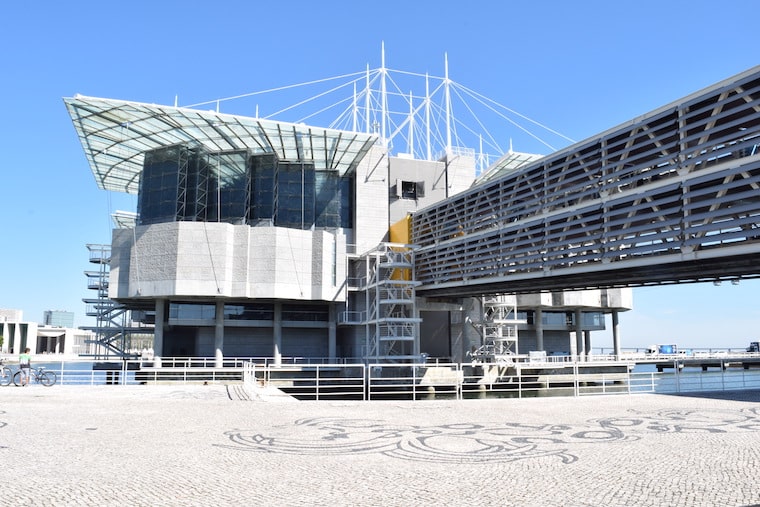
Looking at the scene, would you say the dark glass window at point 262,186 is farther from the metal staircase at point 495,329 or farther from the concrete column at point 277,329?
the metal staircase at point 495,329

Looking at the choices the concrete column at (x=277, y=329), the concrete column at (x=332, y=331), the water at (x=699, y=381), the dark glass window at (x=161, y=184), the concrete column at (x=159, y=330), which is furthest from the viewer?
the concrete column at (x=332, y=331)

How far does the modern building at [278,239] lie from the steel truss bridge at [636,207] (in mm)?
13102

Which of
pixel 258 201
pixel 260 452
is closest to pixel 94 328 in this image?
pixel 258 201

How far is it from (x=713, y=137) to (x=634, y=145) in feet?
11.4

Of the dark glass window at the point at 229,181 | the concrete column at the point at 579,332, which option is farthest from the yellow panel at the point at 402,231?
the concrete column at the point at 579,332

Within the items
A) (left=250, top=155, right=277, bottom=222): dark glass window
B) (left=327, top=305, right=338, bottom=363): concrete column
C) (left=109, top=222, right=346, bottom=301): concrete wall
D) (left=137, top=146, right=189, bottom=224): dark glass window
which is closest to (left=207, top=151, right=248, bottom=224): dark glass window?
(left=250, top=155, right=277, bottom=222): dark glass window

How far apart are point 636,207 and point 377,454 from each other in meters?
20.3

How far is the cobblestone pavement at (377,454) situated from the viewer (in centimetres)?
877

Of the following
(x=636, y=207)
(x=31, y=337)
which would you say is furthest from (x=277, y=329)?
(x=31, y=337)

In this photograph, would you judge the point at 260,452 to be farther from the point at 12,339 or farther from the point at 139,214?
the point at 12,339

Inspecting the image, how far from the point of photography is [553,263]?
110ft

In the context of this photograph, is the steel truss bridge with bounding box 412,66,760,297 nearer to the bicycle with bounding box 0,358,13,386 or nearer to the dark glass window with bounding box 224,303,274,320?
the dark glass window with bounding box 224,303,274,320

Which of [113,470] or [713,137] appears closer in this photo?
[113,470]

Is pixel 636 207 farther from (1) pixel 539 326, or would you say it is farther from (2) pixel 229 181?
(1) pixel 539 326
